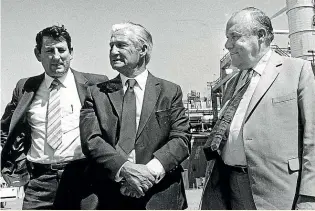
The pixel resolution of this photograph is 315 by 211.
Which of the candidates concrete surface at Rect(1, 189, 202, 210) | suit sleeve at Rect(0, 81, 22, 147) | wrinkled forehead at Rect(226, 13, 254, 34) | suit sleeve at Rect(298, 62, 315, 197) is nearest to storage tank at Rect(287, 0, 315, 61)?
concrete surface at Rect(1, 189, 202, 210)

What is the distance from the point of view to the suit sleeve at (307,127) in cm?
164

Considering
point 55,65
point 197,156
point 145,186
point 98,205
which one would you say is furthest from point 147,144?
point 197,156

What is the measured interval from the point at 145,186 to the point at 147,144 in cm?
26

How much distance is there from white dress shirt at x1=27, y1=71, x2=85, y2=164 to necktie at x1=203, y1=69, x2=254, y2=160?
34.1 inches

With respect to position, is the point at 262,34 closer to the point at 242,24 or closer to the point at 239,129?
the point at 242,24

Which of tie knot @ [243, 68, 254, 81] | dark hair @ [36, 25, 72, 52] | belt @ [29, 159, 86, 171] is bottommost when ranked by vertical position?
belt @ [29, 159, 86, 171]

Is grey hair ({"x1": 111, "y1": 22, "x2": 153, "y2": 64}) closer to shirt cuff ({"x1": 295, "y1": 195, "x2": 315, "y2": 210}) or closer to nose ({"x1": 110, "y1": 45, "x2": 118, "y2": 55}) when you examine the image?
nose ({"x1": 110, "y1": 45, "x2": 118, "y2": 55})

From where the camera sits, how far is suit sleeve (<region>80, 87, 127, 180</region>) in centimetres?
179

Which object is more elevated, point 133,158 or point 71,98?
point 71,98

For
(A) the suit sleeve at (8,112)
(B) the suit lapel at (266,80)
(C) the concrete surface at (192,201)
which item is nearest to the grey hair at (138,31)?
(B) the suit lapel at (266,80)

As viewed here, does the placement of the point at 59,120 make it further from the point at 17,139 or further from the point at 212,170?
the point at 212,170

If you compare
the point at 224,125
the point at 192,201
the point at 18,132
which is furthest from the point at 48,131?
the point at 192,201

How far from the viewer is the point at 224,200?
2016 millimetres

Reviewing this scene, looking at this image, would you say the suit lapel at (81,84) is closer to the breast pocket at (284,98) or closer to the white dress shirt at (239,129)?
the white dress shirt at (239,129)
